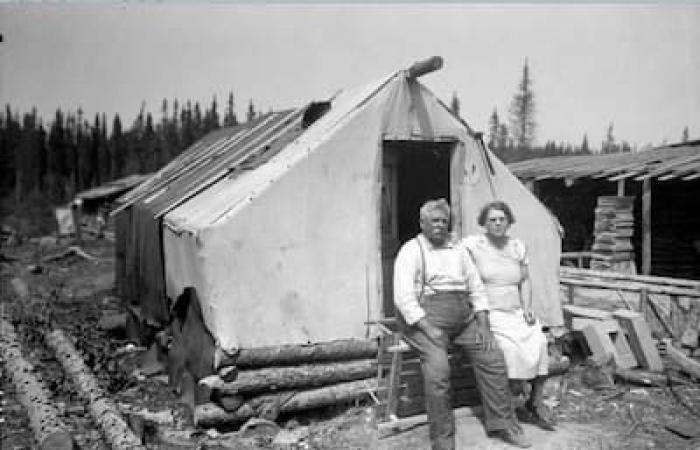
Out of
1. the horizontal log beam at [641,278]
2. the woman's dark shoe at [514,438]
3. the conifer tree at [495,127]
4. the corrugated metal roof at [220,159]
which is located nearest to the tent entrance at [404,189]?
the corrugated metal roof at [220,159]

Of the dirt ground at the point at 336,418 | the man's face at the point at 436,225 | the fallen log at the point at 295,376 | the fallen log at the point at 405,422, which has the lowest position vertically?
the dirt ground at the point at 336,418

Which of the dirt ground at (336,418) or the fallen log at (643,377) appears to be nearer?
the dirt ground at (336,418)

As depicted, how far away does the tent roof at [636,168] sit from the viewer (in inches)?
427

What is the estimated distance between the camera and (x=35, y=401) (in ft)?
19.7

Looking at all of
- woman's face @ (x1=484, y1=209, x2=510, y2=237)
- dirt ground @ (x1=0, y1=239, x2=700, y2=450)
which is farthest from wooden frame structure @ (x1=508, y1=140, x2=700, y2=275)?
woman's face @ (x1=484, y1=209, x2=510, y2=237)

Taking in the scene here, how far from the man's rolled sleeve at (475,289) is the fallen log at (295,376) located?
4.50 ft

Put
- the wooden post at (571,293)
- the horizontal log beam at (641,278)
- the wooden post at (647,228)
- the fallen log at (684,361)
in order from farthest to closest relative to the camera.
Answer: the wooden post at (647,228)
the wooden post at (571,293)
the horizontal log beam at (641,278)
the fallen log at (684,361)

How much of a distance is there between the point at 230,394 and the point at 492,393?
2348mm

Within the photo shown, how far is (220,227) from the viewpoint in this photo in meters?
5.72

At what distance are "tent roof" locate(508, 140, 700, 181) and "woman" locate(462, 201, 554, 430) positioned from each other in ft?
19.4

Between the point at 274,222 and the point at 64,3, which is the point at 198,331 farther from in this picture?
the point at 64,3

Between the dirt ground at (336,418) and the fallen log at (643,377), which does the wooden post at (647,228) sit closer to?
the dirt ground at (336,418)

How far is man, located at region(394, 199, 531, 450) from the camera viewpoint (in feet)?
16.6

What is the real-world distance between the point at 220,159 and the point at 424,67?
4.34 m
